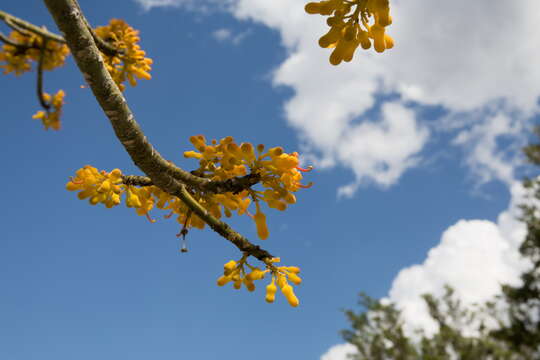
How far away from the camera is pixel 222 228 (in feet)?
4.83

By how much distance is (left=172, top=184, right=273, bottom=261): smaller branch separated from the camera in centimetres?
144

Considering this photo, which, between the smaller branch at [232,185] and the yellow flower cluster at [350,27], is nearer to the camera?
the yellow flower cluster at [350,27]

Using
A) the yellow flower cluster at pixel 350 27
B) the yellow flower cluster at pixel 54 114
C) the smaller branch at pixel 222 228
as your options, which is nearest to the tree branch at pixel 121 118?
the smaller branch at pixel 222 228

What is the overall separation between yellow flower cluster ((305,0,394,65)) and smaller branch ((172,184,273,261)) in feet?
2.15

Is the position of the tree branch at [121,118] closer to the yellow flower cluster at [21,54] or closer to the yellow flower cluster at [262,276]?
the yellow flower cluster at [262,276]

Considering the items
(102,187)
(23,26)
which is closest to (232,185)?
(102,187)

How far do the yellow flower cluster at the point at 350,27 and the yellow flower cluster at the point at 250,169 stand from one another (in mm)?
395

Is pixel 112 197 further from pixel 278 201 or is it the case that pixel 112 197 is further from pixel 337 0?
pixel 337 0

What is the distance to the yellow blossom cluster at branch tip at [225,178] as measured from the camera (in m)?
1.44

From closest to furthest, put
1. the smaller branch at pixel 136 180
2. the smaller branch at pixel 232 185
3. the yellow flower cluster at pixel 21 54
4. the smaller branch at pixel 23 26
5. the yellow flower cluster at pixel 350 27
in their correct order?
the yellow flower cluster at pixel 350 27 < the smaller branch at pixel 232 185 < the smaller branch at pixel 136 180 < the smaller branch at pixel 23 26 < the yellow flower cluster at pixel 21 54

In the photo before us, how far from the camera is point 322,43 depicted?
1.14 metres

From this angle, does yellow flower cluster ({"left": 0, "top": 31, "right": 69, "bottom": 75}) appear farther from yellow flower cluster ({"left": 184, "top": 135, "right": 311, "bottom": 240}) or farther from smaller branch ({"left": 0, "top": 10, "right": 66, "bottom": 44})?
yellow flower cluster ({"left": 184, "top": 135, "right": 311, "bottom": 240})

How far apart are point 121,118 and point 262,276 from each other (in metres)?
0.72

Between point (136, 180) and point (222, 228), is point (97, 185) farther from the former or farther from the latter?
point (222, 228)
